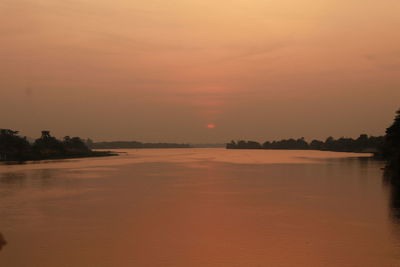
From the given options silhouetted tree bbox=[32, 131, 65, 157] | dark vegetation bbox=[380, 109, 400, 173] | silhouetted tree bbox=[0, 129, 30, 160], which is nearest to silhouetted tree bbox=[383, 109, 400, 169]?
dark vegetation bbox=[380, 109, 400, 173]

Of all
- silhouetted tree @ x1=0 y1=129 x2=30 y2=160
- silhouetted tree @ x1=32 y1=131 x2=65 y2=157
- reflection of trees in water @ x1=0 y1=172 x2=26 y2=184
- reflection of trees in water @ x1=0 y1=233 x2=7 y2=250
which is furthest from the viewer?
silhouetted tree @ x1=32 y1=131 x2=65 y2=157

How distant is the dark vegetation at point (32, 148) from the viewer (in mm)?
124188

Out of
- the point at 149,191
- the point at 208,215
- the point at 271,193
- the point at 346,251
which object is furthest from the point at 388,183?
the point at 346,251

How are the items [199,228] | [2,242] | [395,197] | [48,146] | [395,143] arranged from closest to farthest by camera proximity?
[2,242], [199,228], [395,197], [395,143], [48,146]

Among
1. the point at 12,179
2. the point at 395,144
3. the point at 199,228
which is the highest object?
the point at 395,144

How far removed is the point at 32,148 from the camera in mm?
140250

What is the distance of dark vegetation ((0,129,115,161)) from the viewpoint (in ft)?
407

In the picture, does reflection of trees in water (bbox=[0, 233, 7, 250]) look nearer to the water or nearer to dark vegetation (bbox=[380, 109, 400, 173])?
the water

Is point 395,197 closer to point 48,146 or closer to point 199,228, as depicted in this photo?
point 199,228

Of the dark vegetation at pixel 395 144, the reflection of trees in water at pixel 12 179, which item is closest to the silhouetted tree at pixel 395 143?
the dark vegetation at pixel 395 144

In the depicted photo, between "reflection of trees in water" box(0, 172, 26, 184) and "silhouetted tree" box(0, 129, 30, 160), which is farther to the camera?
"silhouetted tree" box(0, 129, 30, 160)

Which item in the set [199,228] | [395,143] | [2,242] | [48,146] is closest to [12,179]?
[2,242]

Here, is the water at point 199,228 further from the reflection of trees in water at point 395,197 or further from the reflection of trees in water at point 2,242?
the reflection of trees in water at point 2,242

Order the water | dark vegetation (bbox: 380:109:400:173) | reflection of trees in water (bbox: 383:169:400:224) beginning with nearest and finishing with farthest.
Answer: the water < reflection of trees in water (bbox: 383:169:400:224) < dark vegetation (bbox: 380:109:400:173)
